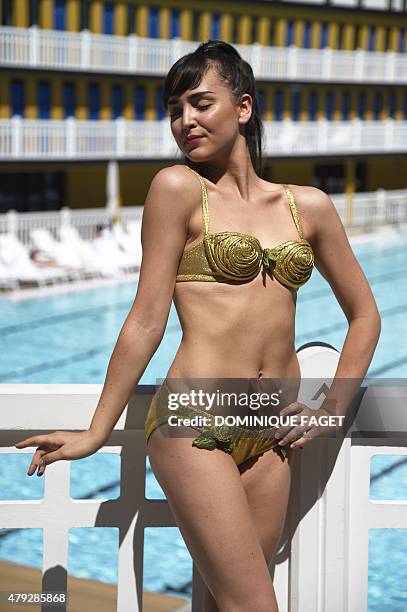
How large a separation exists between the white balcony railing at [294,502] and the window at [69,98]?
30.8 m

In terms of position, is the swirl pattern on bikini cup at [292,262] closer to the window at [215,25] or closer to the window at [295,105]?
the window at [215,25]

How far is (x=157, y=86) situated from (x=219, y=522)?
33.6 meters

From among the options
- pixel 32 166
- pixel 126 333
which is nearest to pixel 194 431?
pixel 126 333

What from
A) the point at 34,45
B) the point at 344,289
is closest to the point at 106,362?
the point at 344,289

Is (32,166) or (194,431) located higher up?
(32,166)

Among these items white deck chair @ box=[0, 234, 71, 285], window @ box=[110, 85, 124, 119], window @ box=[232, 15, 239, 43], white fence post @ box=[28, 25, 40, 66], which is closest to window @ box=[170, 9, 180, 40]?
window @ box=[232, 15, 239, 43]

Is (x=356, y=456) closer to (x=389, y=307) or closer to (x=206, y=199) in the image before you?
(x=206, y=199)

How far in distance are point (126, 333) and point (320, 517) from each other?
0.78 meters

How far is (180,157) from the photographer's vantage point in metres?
3.05

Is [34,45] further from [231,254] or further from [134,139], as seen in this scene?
[231,254]

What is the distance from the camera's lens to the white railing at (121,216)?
2388 centimetres

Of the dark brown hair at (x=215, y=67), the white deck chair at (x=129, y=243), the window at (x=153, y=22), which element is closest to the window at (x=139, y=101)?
the window at (x=153, y=22)

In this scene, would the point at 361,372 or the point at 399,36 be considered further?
the point at 399,36

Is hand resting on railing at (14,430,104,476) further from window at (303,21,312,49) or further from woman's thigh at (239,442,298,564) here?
window at (303,21,312,49)
